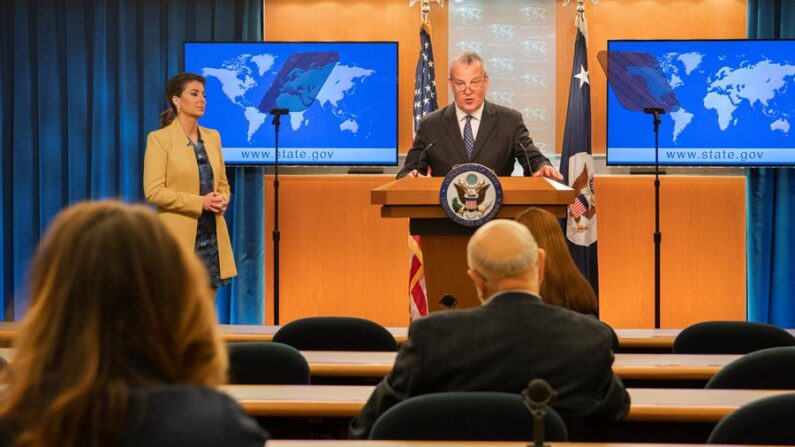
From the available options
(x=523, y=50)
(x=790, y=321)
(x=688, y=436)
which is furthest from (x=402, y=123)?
(x=688, y=436)

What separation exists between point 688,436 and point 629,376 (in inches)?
21.9

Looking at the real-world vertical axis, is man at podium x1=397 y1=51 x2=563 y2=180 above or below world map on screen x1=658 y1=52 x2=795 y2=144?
below

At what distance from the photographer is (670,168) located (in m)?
7.81

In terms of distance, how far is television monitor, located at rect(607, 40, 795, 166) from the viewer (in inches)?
289

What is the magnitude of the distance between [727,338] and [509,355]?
1767 millimetres

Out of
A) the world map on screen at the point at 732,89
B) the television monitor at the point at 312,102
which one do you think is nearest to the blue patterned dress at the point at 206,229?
the television monitor at the point at 312,102

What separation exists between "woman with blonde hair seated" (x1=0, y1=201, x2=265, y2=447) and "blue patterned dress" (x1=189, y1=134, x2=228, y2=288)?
15.6 ft

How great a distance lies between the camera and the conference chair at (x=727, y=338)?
12.9 ft

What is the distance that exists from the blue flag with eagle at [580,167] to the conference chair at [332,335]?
3.59 m

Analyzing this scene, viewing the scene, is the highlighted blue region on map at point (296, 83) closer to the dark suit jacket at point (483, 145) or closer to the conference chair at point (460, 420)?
the dark suit jacket at point (483, 145)

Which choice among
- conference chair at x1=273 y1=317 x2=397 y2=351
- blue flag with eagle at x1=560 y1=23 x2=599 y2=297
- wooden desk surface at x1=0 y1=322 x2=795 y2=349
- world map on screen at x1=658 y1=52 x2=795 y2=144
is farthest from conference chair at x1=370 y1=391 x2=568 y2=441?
world map on screen at x1=658 y1=52 x2=795 y2=144

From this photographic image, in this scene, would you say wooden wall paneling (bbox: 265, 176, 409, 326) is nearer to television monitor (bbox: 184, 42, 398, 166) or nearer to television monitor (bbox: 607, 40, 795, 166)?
television monitor (bbox: 184, 42, 398, 166)

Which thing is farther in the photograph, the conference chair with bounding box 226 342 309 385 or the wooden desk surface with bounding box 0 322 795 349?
the wooden desk surface with bounding box 0 322 795 349

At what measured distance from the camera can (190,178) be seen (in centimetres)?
607
